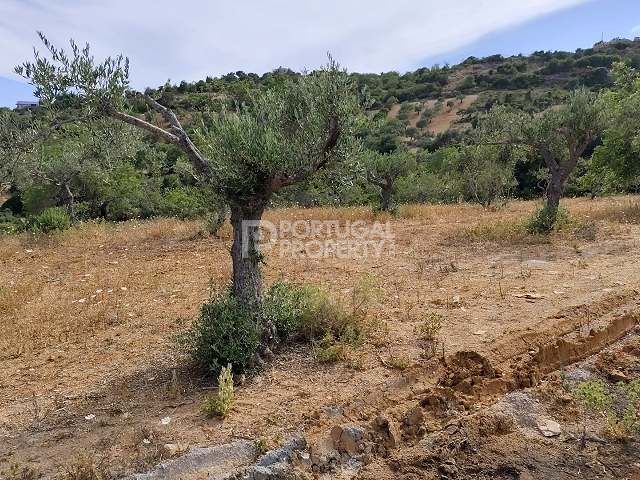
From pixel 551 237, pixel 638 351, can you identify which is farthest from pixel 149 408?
pixel 551 237

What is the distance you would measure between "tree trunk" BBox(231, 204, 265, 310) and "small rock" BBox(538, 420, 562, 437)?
106 inches

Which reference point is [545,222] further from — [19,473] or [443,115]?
[443,115]

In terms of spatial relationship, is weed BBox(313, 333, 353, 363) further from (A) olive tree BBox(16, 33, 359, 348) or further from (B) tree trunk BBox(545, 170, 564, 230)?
(B) tree trunk BBox(545, 170, 564, 230)

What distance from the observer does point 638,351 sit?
4.79m

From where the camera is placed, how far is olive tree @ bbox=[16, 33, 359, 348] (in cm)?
432

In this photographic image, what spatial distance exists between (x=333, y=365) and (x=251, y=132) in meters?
2.35

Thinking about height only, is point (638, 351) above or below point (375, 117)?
below

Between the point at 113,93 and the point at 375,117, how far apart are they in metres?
2.63

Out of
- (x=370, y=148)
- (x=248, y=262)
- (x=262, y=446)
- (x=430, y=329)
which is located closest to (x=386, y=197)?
(x=370, y=148)

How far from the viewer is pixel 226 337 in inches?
180

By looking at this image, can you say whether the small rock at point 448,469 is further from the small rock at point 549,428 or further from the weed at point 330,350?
the weed at point 330,350

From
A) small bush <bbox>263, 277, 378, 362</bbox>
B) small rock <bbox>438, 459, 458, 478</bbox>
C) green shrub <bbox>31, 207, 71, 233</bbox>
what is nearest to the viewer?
small rock <bbox>438, 459, 458, 478</bbox>

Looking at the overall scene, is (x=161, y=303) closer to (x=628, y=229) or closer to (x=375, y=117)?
(x=375, y=117)

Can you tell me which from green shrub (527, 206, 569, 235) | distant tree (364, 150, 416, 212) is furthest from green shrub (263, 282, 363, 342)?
distant tree (364, 150, 416, 212)
